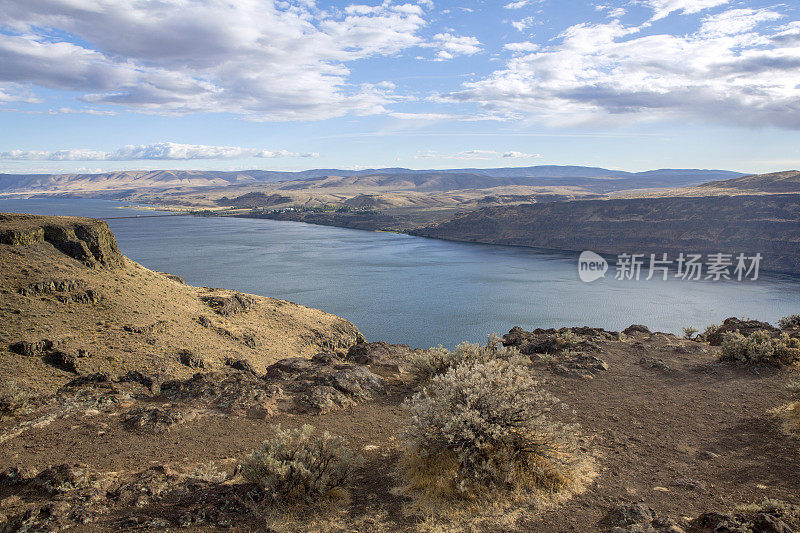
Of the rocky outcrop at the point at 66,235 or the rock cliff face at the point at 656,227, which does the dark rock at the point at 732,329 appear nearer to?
the rocky outcrop at the point at 66,235

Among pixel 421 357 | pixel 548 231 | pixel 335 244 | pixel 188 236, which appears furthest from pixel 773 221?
pixel 188 236

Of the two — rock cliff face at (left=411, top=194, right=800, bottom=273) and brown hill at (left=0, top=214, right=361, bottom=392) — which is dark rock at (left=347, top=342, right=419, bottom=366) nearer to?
brown hill at (left=0, top=214, right=361, bottom=392)

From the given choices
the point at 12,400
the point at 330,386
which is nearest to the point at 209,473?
the point at 330,386

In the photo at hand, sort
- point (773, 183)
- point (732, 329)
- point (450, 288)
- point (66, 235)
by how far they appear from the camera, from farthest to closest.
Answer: point (773, 183) < point (450, 288) < point (66, 235) < point (732, 329)

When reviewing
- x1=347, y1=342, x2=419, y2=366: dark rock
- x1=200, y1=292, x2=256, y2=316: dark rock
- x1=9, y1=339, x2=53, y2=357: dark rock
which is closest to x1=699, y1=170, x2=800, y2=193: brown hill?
x1=200, y1=292, x2=256, y2=316: dark rock

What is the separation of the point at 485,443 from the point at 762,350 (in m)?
10.4

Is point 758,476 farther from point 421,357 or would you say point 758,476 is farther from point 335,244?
point 335,244

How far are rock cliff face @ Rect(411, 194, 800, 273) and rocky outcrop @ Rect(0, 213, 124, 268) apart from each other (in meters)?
91.7

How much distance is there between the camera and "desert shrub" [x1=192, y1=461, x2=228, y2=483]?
6441 mm

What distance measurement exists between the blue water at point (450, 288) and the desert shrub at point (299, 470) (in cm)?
3001

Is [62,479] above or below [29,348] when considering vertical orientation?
above

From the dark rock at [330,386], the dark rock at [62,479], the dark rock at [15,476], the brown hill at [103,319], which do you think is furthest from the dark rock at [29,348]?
the dark rock at [62,479]

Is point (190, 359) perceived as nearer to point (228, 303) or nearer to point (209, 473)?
point (228, 303)

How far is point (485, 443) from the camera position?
629 cm
